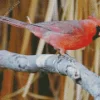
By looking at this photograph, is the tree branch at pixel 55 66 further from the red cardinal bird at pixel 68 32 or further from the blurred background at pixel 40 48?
the blurred background at pixel 40 48

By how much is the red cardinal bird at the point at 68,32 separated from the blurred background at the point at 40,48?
226mm

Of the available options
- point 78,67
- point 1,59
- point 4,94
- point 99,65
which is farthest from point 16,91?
point 78,67

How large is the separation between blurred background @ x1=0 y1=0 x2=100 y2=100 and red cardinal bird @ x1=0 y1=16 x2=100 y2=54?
226mm

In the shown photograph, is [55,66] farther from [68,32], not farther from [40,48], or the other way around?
[40,48]

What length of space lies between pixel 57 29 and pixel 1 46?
46 centimetres

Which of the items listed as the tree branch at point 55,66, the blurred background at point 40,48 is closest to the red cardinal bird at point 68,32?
the tree branch at point 55,66

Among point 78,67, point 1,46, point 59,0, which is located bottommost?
point 78,67

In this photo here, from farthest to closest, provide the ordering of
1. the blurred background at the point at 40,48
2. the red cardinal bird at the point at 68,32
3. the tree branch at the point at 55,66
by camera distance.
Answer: the blurred background at the point at 40,48 → the red cardinal bird at the point at 68,32 → the tree branch at the point at 55,66

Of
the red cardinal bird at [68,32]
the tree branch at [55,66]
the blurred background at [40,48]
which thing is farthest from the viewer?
the blurred background at [40,48]

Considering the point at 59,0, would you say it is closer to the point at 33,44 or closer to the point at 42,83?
the point at 33,44

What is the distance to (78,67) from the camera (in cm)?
70

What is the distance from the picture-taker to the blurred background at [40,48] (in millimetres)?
1093

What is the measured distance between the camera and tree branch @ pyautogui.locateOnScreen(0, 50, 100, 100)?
2.15ft

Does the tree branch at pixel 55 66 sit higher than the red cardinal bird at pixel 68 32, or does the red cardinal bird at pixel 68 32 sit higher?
Answer: the red cardinal bird at pixel 68 32
